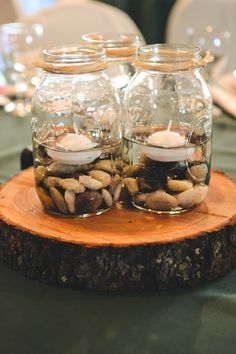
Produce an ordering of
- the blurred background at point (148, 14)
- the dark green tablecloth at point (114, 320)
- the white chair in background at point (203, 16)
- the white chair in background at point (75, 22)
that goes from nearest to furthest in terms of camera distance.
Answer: the dark green tablecloth at point (114, 320)
the white chair in background at point (75, 22)
the white chair in background at point (203, 16)
the blurred background at point (148, 14)

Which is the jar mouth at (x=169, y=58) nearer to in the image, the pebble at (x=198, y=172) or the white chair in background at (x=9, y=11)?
the pebble at (x=198, y=172)

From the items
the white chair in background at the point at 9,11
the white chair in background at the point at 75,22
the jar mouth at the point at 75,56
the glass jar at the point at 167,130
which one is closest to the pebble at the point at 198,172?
the glass jar at the point at 167,130

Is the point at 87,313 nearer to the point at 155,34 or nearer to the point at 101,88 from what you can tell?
the point at 101,88

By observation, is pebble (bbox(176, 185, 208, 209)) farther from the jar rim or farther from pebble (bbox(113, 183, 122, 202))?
the jar rim

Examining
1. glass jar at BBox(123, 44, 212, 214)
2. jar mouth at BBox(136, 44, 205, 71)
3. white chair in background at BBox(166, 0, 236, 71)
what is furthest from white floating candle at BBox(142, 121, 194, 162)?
white chair in background at BBox(166, 0, 236, 71)

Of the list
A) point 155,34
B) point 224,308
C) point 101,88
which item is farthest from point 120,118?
point 155,34
